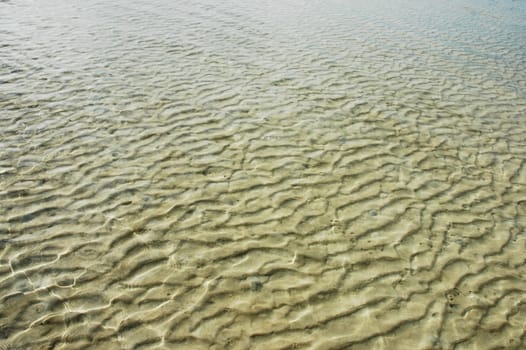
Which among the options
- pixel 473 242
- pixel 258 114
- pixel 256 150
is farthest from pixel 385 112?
pixel 473 242

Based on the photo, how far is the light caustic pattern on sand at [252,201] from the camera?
376cm

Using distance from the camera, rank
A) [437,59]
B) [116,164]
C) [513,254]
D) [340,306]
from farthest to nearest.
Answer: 1. [437,59]
2. [116,164]
3. [513,254]
4. [340,306]

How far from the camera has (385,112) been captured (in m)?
7.89

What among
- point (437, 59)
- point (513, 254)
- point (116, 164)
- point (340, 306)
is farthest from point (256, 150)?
point (437, 59)

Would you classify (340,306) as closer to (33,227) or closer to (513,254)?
(513,254)

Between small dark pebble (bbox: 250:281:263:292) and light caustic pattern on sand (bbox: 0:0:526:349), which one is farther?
small dark pebble (bbox: 250:281:263:292)

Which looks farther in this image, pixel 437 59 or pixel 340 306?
pixel 437 59

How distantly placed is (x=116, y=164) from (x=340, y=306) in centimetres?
366

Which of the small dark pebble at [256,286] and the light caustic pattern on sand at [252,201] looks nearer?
the light caustic pattern on sand at [252,201]

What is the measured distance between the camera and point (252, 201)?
5.18 m

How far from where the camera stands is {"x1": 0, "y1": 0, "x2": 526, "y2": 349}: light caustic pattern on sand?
3764mm

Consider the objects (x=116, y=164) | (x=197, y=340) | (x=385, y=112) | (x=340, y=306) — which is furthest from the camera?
(x=385, y=112)

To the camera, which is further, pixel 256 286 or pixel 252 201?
pixel 252 201

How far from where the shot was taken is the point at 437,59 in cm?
1160
